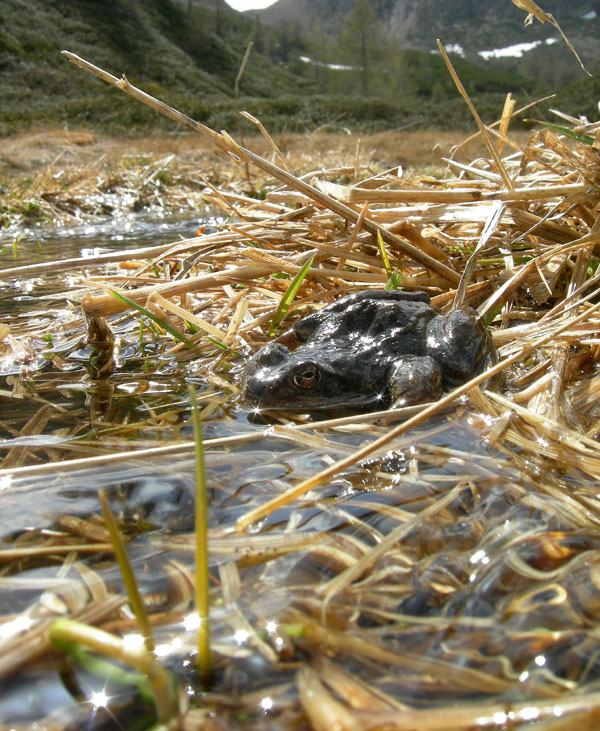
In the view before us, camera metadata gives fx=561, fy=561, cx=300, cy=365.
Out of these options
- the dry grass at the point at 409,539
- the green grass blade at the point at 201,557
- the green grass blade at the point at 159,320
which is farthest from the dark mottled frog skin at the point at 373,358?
the green grass blade at the point at 201,557

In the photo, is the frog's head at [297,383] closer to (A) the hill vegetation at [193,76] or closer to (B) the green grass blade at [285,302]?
(B) the green grass blade at [285,302]

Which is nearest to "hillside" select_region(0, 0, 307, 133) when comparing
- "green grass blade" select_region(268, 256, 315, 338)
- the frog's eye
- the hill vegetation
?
the hill vegetation

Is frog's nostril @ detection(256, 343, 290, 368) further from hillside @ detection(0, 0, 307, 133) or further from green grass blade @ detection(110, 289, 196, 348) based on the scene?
hillside @ detection(0, 0, 307, 133)

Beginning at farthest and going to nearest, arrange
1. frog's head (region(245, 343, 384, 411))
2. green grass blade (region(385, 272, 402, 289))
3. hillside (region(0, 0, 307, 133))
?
1. hillside (region(0, 0, 307, 133))
2. green grass blade (region(385, 272, 402, 289))
3. frog's head (region(245, 343, 384, 411))

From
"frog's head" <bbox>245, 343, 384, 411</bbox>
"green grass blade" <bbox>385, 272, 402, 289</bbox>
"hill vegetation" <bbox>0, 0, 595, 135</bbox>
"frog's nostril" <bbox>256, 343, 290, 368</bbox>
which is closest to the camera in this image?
"frog's head" <bbox>245, 343, 384, 411</bbox>

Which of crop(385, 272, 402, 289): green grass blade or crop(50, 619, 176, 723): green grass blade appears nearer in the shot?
crop(50, 619, 176, 723): green grass blade

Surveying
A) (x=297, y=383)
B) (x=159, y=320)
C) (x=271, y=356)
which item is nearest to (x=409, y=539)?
(x=297, y=383)

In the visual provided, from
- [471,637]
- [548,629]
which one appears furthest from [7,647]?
[548,629]
